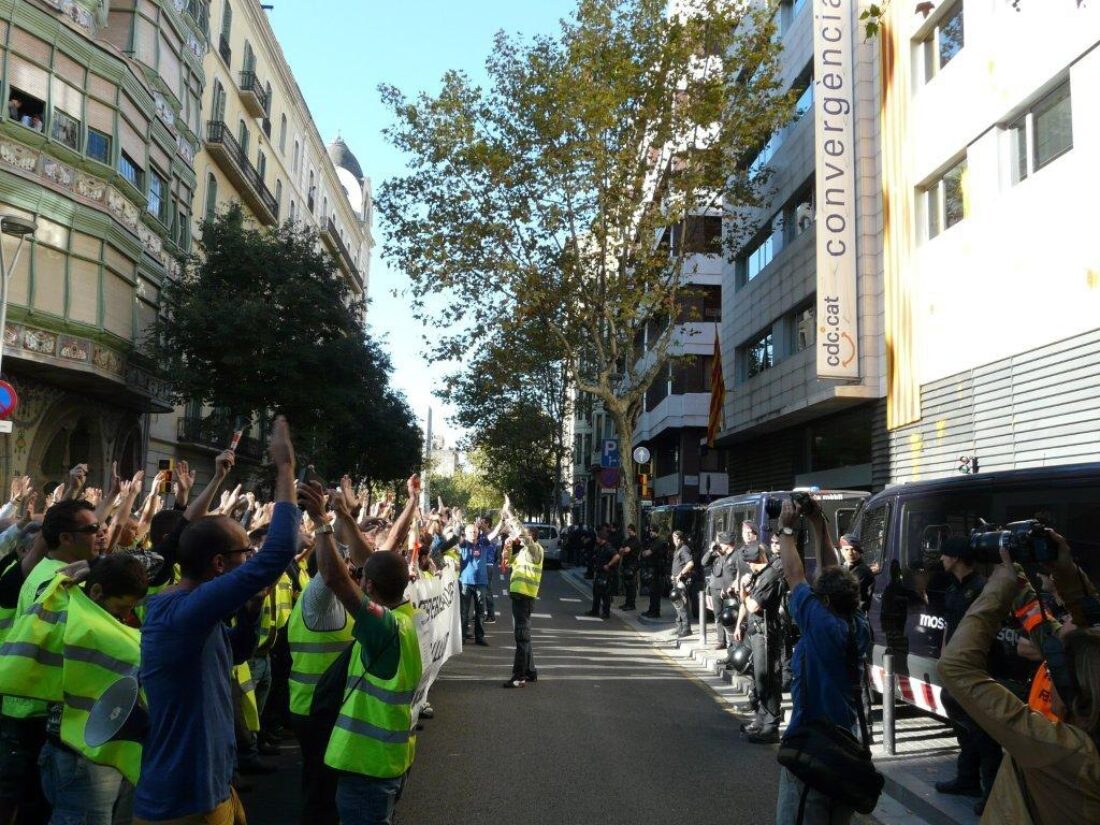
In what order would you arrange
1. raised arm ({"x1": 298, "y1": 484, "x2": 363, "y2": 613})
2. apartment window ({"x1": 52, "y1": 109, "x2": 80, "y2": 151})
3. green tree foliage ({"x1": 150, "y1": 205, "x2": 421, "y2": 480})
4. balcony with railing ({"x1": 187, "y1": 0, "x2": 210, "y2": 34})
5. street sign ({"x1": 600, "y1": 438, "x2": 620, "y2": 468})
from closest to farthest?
raised arm ({"x1": 298, "y1": 484, "x2": 363, "y2": 613}) < apartment window ({"x1": 52, "y1": 109, "x2": 80, "y2": 151}) < green tree foliage ({"x1": 150, "y1": 205, "x2": 421, "y2": 480}) < street sign ({"x1": 600, "y1": 438, "x2": 620, "y2": 468}) < balcony with railing ({"x1": 187, "y1": 0, "x2": 210, "y2": 34})

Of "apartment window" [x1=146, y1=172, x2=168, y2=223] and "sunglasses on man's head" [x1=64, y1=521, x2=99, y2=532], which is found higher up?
"apartment window" [x1=146, y1=172, x2=168, y2=223]

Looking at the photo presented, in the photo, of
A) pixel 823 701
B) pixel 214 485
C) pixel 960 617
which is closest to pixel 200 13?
pixel 214 485

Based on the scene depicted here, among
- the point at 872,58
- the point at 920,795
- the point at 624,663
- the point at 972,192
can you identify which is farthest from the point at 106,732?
the point at 872,58

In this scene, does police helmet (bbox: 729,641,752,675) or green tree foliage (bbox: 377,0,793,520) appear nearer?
police helmet (bbox: 729,641,752,675)

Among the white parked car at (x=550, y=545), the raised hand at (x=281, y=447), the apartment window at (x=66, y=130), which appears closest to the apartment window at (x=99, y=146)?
the apartment window at (x=66, y=130)

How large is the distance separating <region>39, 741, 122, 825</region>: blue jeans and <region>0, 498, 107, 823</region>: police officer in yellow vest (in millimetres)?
500

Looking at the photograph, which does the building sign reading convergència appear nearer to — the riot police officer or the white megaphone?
the riot police officer

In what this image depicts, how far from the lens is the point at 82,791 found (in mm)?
3771

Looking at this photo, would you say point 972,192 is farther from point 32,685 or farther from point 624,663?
point 32,685

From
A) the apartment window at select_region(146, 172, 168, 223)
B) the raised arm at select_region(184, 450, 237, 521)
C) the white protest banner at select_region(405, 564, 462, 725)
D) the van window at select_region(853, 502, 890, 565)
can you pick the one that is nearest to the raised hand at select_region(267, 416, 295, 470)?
the raised arm at select_region(184, 450, 237, 521)

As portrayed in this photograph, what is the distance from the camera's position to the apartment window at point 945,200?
52.8ft

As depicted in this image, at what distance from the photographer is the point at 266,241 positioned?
28297 mm

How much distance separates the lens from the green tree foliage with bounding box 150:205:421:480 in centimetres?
2572

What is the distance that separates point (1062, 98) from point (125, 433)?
22954 millimetres
